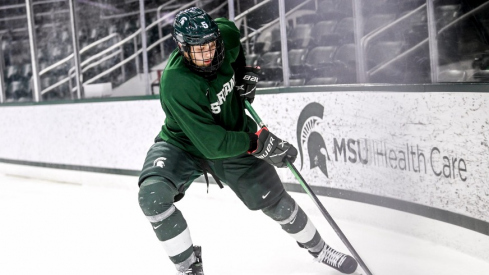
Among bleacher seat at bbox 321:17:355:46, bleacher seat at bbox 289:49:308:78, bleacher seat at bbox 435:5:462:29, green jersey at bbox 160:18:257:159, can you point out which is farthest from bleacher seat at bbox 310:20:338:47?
green jersey at bbox 160:18:257:159

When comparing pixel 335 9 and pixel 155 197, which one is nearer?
pixel 155 197

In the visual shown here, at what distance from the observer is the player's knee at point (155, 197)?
260cm

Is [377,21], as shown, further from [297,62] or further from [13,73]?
[13,73]

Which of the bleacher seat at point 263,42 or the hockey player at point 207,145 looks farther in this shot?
the bleacher seat at point 263,42

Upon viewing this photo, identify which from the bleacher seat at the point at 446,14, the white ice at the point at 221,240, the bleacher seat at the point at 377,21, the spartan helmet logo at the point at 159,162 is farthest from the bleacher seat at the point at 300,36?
the spartan helmet logo at the point at 159,162

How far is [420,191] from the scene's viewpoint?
3.36 m

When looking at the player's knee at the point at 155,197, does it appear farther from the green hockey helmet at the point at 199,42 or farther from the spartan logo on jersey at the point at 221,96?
the green hockey helmet at the point at 199,42

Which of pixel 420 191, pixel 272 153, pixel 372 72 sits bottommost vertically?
pixel 420 191

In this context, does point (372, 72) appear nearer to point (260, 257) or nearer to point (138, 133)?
point (260, 257)

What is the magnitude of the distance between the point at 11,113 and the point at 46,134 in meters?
0.72

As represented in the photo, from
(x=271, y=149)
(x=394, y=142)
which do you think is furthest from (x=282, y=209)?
(x=394, y=142)

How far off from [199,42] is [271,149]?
0.49 meters

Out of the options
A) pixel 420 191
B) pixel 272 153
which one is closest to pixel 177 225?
pixel 272 153

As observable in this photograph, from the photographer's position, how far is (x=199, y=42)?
256 centimetres
